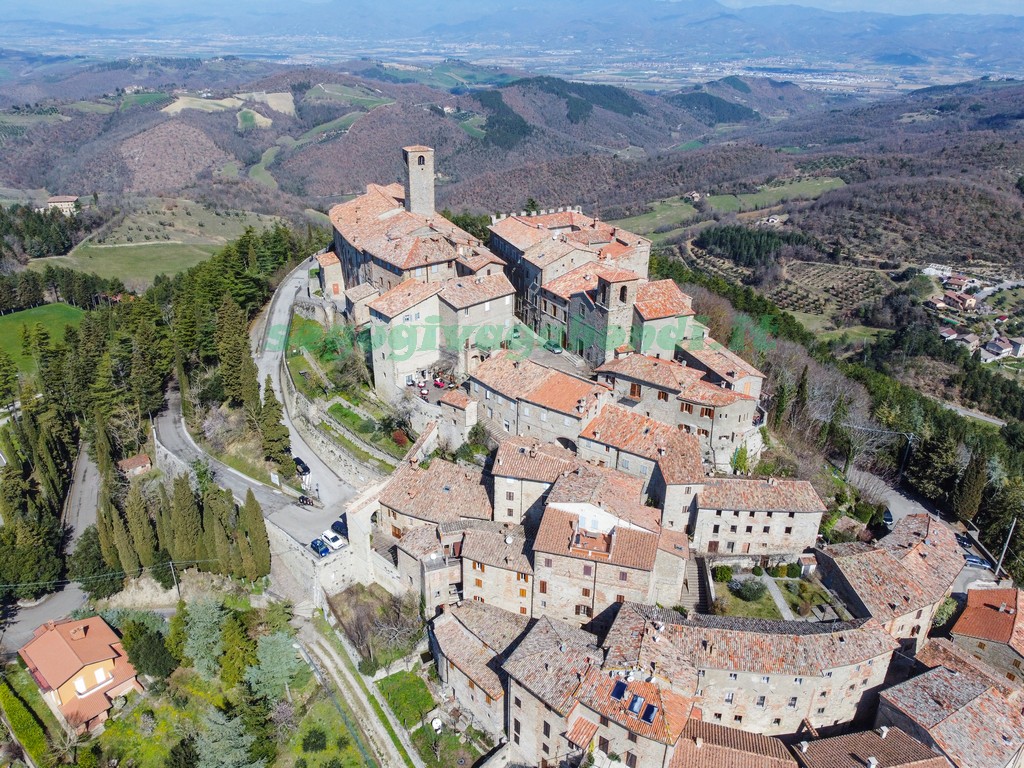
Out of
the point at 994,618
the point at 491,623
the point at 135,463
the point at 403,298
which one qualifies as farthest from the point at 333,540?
the point at 994,618

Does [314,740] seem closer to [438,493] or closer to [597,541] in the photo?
[438,493]

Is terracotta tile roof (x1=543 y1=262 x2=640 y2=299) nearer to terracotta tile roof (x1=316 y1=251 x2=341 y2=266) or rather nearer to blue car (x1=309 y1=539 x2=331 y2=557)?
terracotta tile roof (x1=316 y1=251 x2=341 y2=266)

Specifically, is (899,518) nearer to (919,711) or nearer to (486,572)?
(919,711)

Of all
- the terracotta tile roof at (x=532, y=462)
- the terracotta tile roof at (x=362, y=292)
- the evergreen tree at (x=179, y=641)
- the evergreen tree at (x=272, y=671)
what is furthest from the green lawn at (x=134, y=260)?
the terracotta tile roof at (x=532, y=462)

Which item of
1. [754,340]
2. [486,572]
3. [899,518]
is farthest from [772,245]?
[486,572]

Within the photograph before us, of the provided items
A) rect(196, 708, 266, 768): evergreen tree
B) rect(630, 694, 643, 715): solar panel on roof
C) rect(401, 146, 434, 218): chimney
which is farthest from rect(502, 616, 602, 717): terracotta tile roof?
rect(401, 146, 434, 218): chimney

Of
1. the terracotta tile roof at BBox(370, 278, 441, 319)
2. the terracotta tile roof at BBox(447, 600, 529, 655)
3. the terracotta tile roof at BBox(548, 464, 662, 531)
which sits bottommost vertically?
the terracotta tile roof at BBox(447, 600, 529, 655)
